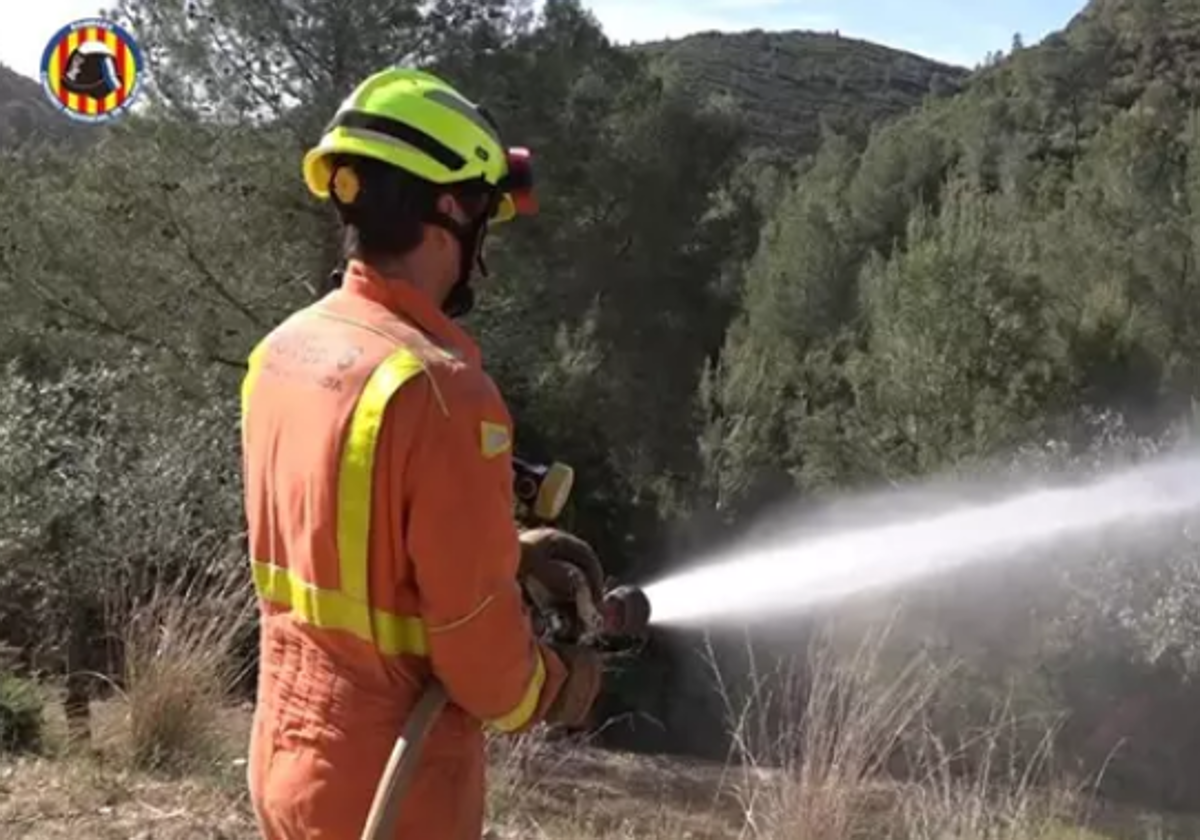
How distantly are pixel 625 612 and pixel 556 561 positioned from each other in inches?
6.8

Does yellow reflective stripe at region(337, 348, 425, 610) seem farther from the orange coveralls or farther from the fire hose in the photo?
the fire hose

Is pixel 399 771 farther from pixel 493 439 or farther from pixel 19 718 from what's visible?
pixel 19 718

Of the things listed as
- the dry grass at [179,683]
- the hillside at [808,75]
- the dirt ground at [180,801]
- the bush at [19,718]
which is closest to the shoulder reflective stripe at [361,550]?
the dirt ground at [180,801]

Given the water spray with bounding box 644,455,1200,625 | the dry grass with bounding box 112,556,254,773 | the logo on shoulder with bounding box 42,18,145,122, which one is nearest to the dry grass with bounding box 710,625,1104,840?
the water spray with bounding box 644,455,1200,625

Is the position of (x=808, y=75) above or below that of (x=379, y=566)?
above

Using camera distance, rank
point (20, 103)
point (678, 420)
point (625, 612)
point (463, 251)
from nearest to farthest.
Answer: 1. point (463, 251)
2. point (625, 612)
3. point (678, 420)
4. point (20, 103)

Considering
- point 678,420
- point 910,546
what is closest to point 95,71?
point 910,546

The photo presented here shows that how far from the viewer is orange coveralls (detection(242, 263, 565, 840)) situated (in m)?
1.70

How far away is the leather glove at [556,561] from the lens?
2.03 m

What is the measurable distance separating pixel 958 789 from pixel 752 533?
56.7 feet

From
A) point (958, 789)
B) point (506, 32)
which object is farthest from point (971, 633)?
point (958, 789)

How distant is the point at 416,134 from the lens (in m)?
1.83

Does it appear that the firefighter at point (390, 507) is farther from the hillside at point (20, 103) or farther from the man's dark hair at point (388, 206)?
the hillside at point (20, 103)

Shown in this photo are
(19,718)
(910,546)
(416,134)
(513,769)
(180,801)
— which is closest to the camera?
(416,134)
